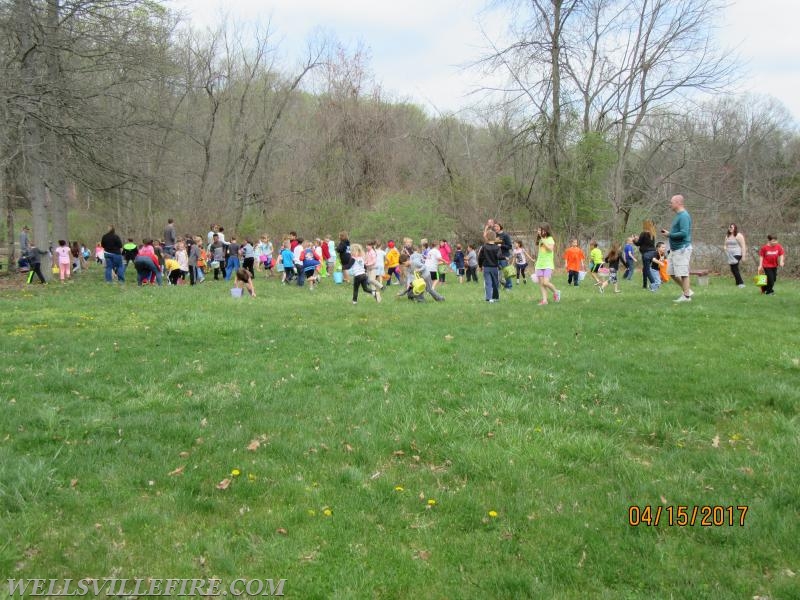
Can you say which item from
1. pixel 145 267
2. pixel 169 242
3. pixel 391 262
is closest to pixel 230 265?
pixel 145 267

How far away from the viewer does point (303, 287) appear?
66.0ft

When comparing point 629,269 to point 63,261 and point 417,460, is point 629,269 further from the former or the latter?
point 63,261

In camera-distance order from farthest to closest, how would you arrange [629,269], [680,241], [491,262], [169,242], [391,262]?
[169,242] < [629,269] < [391,262] < [491,262] < [680,241]

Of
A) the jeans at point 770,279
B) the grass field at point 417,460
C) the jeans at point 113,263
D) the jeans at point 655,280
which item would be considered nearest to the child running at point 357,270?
the grass field at point 417,460

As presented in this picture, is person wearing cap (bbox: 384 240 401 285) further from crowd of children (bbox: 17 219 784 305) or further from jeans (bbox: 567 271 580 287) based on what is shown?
jeans (bbox: 567 271 580 287)

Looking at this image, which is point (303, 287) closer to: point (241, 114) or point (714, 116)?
point (241, 114)

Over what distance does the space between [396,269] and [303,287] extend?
386 cm

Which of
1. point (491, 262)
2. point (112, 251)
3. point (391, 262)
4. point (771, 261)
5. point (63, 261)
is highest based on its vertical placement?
point (112, 251)

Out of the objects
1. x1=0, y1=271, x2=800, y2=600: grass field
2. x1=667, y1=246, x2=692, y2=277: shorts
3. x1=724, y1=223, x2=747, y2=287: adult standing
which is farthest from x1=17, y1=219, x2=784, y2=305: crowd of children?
x1=0, y1=271, x2=800, y2=600: grass field
